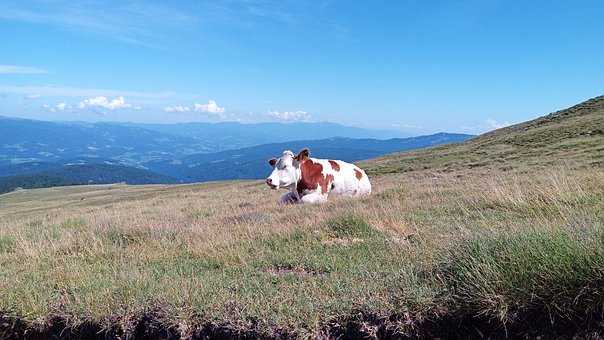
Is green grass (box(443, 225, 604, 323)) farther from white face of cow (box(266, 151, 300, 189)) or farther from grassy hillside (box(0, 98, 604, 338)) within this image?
white face of cow (box(266, 151, 300, 189))

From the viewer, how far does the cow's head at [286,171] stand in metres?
12.5

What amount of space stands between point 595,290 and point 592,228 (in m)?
1.07

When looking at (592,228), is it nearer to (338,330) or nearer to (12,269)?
(338,330)

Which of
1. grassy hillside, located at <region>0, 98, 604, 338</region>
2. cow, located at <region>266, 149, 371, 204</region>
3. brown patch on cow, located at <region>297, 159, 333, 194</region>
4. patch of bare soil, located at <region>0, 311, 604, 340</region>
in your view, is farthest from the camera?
brown patch on cow, located at <region>297, 159, 333, 194</region>

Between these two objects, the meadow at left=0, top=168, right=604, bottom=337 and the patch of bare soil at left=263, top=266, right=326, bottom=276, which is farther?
the patch of bare soil at left=263, top=266, right=326, bottom=276

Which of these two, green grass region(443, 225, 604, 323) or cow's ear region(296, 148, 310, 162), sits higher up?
cow's ear region(296, 148, 310, 162)

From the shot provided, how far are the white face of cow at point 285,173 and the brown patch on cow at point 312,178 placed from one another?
0.19m

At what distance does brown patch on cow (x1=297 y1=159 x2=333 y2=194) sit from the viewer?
1282cm

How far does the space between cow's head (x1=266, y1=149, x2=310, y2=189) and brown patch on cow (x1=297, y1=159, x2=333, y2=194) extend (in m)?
0.15

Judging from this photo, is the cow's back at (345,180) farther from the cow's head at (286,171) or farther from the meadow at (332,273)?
the meadow at (332,273)

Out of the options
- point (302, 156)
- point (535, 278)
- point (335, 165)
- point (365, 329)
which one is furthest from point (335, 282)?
point (335, 165)

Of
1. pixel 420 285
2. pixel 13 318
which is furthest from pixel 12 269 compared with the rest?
pixel 420 285

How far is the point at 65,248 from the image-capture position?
7652mm

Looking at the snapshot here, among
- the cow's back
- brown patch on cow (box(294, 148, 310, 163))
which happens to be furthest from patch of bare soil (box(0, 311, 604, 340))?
the cow's back
